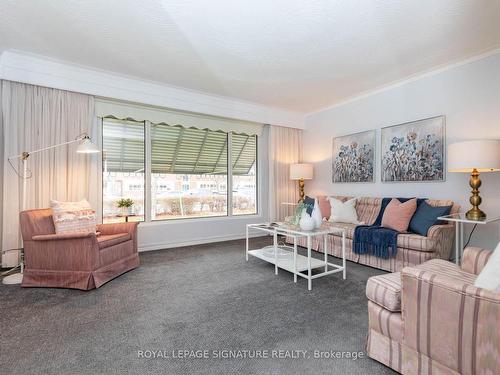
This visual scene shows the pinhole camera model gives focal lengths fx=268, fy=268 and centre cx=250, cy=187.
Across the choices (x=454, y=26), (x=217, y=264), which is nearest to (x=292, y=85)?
(x=454, y=26)

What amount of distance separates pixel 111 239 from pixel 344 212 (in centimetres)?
313

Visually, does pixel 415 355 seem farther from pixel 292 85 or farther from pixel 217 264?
pixel 292 85

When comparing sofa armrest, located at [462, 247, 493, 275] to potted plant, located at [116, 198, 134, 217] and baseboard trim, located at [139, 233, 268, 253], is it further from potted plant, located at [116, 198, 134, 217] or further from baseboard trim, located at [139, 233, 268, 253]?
potted plant, located at [116, 198, 134, 217]

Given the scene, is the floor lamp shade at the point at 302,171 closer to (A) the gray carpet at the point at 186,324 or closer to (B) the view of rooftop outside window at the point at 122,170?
(A) the gray carpet at the point at 186,324

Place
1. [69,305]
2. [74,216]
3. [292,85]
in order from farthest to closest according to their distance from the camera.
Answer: [292,85] < [74,216] < [69,305]

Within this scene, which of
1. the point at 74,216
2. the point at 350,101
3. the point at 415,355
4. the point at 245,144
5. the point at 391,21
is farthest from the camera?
the point at 245,144

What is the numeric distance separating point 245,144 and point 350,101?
208 cm

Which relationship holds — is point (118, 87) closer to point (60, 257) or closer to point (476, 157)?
point (60, 257)

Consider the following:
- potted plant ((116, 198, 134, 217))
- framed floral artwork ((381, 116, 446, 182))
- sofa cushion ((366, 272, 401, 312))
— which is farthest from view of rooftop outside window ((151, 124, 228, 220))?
sofa cushion ((366, 272, 401, 312))

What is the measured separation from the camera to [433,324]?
1237 millimetres

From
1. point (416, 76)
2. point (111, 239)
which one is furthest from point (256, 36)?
point (111, 239)

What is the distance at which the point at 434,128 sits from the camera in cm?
354

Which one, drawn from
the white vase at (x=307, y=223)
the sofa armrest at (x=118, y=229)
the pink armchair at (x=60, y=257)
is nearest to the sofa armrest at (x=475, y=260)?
the white vase at (x=307, y=223)

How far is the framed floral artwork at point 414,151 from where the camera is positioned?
3.51 metres
